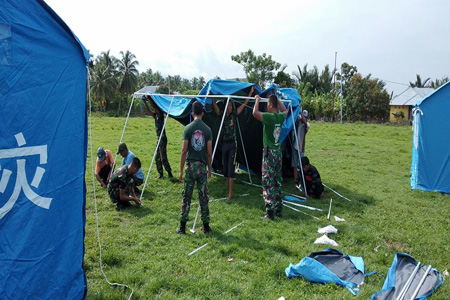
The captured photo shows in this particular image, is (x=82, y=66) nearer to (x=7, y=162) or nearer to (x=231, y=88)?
(x=7, y=162)

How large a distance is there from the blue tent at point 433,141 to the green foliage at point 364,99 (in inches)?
1086

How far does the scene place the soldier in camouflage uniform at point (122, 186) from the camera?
6.49 m

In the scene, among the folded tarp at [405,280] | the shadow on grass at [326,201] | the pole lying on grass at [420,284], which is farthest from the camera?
the shadow on grass at [326,201]

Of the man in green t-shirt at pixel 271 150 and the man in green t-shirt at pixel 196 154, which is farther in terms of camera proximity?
the man in green t-shirt at pixel 271 150

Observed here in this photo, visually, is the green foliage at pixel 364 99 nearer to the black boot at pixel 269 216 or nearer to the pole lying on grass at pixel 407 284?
the black boot at pixel 269 216

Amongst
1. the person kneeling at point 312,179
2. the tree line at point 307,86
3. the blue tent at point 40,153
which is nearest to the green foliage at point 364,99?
the tree line at point 307,86

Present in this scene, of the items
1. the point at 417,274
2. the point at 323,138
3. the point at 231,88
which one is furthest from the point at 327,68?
the point at 417,274

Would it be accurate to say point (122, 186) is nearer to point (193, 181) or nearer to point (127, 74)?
point (193, 181)

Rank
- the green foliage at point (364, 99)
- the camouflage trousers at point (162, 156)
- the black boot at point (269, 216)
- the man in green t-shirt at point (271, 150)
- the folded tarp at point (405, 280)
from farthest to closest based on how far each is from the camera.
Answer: the green foliage at point (364, 99)
the camouflage trousers at point (162, 156)
the black boot at point (269, 216)
the man in green t-shirt at point (271, 150)
the folded tarp at point (405, 280)

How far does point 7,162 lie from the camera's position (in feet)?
9.58

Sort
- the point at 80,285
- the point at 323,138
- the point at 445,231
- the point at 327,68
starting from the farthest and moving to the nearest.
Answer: the point at 327,68
the point at 323,138
the point at 445,231
the point at 80,285

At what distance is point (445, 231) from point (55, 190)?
633 cm

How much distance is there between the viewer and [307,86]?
36.6 metres

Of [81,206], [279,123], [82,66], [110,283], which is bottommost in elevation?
[110,283]
